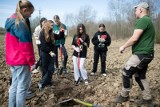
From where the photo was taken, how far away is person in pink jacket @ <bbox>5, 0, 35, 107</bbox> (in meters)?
4.46

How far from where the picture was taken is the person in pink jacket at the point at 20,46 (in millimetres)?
4457

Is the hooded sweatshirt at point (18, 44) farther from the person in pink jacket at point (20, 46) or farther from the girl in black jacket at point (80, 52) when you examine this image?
the girl in black jacket at point (80, 52)

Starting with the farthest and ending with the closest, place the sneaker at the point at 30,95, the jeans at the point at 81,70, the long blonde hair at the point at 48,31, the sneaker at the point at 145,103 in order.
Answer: the jeans at the point at 81,70, the long blonde hair at the point at 48,31, the sneaker at the point at 30,95, the sneaker at the point at 145,103

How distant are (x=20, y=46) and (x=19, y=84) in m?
0.74

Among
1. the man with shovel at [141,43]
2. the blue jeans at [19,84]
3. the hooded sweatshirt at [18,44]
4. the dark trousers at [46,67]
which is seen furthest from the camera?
the dark trousers at [46,67]

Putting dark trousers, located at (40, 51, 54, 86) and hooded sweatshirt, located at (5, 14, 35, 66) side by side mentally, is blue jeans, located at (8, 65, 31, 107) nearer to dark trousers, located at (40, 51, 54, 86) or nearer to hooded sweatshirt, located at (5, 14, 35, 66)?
hooded sweatshirt, located at (5, 14, 35, 66)

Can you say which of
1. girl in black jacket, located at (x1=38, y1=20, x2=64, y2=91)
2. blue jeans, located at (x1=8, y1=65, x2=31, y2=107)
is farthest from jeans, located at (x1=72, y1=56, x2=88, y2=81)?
blue jeans, located at (x1=8, y1=65, x2=31, y2=107)

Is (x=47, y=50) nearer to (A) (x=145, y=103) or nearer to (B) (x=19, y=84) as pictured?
(B) (x=19, y=84)

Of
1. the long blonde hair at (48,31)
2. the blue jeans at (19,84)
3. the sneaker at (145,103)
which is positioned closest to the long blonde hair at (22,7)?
the blue jeans at (19,84)

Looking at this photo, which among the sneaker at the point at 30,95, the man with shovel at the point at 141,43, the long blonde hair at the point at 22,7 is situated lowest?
the sneaker at the point at 30,95

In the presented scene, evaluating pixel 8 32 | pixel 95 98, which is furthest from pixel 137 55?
pixel 8 32

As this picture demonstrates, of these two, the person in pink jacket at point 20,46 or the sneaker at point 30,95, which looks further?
the sneaker at point 30,95

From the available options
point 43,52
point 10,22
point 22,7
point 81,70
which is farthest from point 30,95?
point 22,7

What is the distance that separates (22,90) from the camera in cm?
473
